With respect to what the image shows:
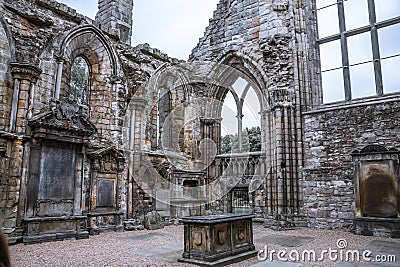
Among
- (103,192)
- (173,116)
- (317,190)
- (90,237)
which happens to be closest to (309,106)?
(317,190)

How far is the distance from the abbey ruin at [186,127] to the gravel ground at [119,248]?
670 millimetres

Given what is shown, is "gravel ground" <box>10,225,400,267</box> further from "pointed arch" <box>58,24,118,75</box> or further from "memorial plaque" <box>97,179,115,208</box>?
"pointed arch" <box>58,24,118,75</box>

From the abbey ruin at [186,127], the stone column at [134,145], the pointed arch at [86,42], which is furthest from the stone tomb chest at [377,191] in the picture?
the pointed arch at [86,42]

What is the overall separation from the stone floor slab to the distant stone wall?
213 centimetres

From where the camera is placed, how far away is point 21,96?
7.16 m

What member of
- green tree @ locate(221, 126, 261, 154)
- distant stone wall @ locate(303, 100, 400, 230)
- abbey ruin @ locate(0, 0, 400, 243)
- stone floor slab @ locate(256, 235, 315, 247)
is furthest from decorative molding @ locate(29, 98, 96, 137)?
green tree @ locate(221, 126, 261, 154)

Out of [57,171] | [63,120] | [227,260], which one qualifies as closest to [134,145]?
[63,120]

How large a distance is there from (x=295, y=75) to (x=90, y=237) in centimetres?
756

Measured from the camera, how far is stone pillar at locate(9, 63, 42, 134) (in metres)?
7.06

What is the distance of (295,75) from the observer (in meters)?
10.5

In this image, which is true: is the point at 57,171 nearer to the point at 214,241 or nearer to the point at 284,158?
the point at 214,241

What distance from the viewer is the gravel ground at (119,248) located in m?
4.93

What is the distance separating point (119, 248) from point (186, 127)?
6.53 metres

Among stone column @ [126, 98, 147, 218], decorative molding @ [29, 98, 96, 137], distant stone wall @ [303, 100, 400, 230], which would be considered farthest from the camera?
stone column @ [126, 98, 147, 218]
